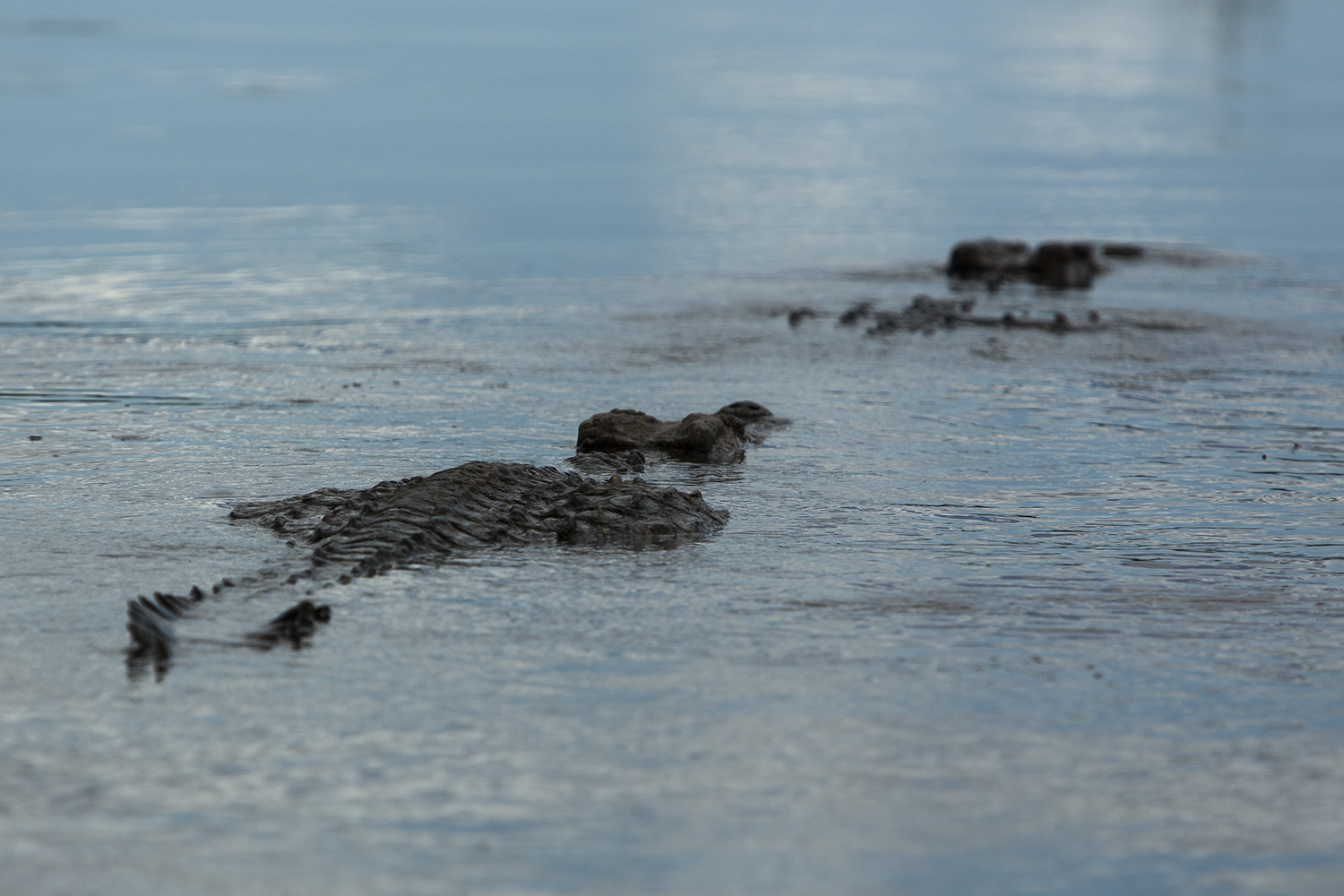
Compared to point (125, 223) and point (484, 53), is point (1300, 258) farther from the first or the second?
point (484, 53)

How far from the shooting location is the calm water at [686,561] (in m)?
4.69

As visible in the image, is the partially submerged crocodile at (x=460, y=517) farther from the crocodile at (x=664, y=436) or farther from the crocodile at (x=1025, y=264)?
the crocodile at (x=1025, y=264)

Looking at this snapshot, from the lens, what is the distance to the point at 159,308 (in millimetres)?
14000

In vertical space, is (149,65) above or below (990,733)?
above

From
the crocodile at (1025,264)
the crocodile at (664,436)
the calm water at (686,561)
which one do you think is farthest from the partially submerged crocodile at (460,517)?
the crocodile at (1025,264)

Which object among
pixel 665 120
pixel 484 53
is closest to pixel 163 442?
pixel 665 120

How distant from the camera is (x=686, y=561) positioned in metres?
7.11

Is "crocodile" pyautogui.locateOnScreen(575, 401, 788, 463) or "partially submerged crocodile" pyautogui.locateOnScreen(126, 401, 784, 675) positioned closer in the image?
"partially submerged crocodile" pyautogui.locateOnScreen(126, 401, 784, 675)

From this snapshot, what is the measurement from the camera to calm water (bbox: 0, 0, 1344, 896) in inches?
185

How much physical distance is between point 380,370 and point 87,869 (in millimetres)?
7405

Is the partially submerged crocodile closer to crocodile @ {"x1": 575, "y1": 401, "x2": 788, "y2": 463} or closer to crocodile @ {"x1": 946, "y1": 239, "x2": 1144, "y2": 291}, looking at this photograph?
crocodile @ {"x1": 575, "y1": 401, "x2": 788, "y2": 463}

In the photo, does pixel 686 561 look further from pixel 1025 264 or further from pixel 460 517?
pixel 1025 264

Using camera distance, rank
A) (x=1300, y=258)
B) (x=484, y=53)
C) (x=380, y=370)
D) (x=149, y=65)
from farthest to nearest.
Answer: (x=484, y=53) < (x=149, y=65) < (x=1300, y=258) < (x=380, y=370)

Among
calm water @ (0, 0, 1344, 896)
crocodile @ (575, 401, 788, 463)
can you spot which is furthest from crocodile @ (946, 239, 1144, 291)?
crocodile @ (575, 401, 788, 463)
